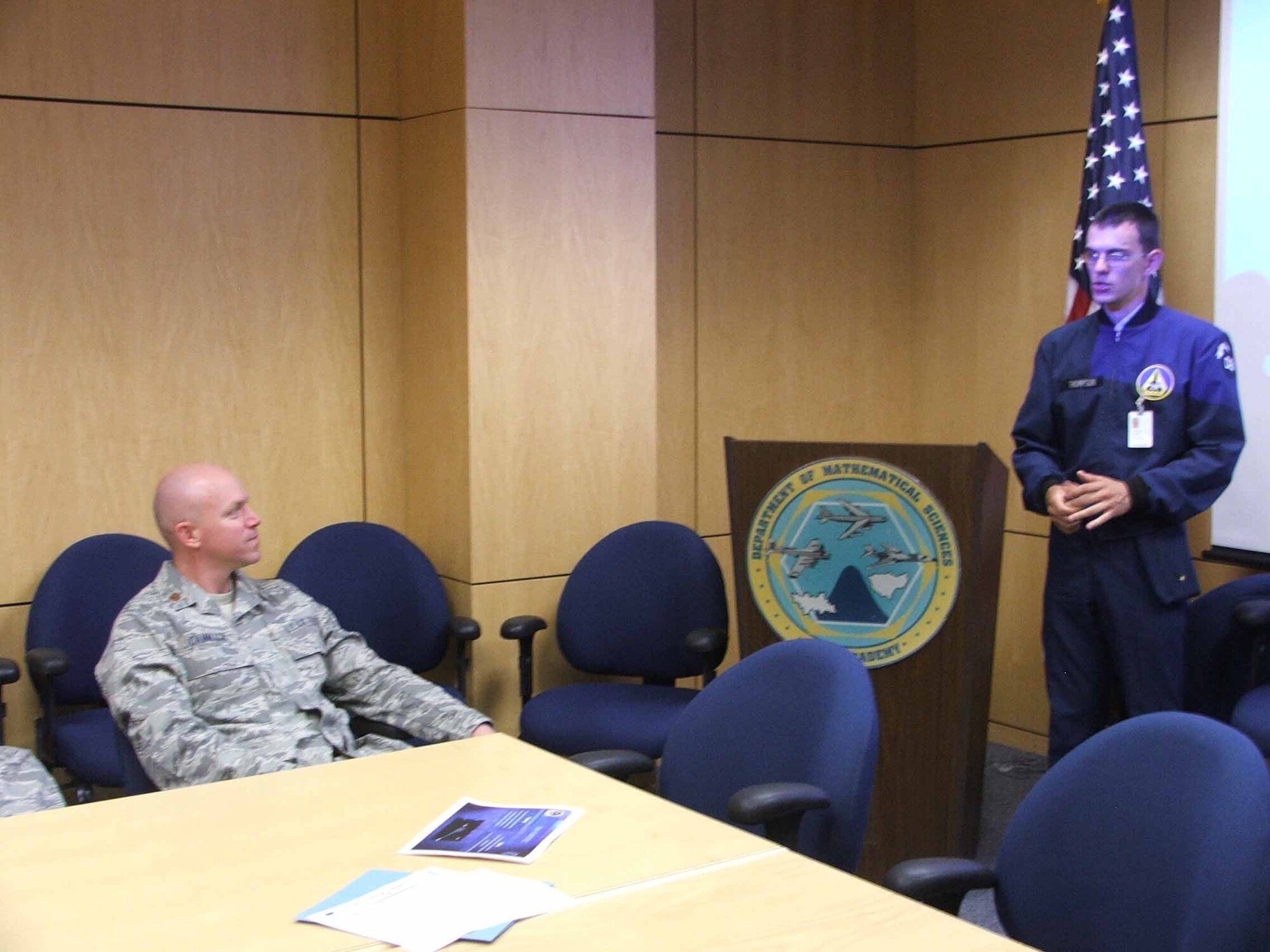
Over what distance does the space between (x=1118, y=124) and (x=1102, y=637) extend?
1.72 metres

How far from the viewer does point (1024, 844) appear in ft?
7.45

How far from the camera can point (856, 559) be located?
3957 millimetres

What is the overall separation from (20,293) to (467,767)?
2555 mm

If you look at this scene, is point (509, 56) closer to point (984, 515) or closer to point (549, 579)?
point (549, 579)

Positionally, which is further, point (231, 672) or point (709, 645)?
point (709, 645)

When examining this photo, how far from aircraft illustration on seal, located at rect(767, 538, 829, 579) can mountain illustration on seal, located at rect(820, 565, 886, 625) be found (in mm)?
75

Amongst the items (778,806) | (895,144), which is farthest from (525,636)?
(895,144)

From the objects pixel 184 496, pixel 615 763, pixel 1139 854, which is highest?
pixel 184 496

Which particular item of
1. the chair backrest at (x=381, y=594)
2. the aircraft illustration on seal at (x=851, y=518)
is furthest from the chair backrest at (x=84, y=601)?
the aircraft illustration on seal at (x=851, y=518)

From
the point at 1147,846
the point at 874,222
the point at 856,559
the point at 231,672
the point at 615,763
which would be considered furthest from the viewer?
the point at 874,222

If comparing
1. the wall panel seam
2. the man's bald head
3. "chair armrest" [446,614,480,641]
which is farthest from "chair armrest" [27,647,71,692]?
the wall panel seam

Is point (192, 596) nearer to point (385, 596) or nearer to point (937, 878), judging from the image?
point (385, 596)

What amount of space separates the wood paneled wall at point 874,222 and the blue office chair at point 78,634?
2044 mm

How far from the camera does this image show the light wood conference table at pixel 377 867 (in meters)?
1.93
